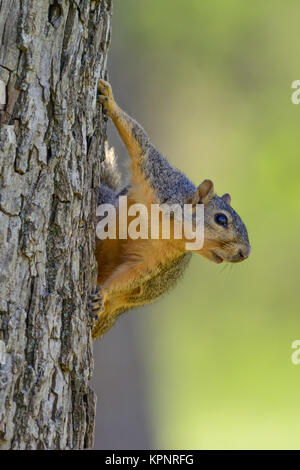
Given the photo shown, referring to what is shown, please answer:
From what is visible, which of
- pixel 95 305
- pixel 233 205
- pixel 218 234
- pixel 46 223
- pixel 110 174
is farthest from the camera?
pixel 233 205

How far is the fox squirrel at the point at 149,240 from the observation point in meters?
3.65

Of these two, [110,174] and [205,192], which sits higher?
[110,174]

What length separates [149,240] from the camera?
12.3 feet

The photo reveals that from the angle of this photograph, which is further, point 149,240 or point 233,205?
point 233,205

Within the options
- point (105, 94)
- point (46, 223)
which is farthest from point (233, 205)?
point (46, 223)

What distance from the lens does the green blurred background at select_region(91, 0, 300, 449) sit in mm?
7308

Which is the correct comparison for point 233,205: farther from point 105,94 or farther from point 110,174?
point 105,94

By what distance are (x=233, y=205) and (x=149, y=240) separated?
5.09m

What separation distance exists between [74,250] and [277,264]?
22.6 ft

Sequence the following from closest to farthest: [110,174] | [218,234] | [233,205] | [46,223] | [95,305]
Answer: [46,223]
[95,305]
[218,234]
[110,174]
[233,205]

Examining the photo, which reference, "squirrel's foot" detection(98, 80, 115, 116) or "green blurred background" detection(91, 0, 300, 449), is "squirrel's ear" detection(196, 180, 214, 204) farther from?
"green blurred background" detection(91, 0, 300, 449)

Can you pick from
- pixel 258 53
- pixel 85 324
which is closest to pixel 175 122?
pixel 258 53

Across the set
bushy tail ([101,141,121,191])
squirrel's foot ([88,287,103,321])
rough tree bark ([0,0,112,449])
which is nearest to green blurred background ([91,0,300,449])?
bushy tail ([101,141,121,191])

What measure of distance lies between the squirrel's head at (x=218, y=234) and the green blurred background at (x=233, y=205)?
9.79ft
